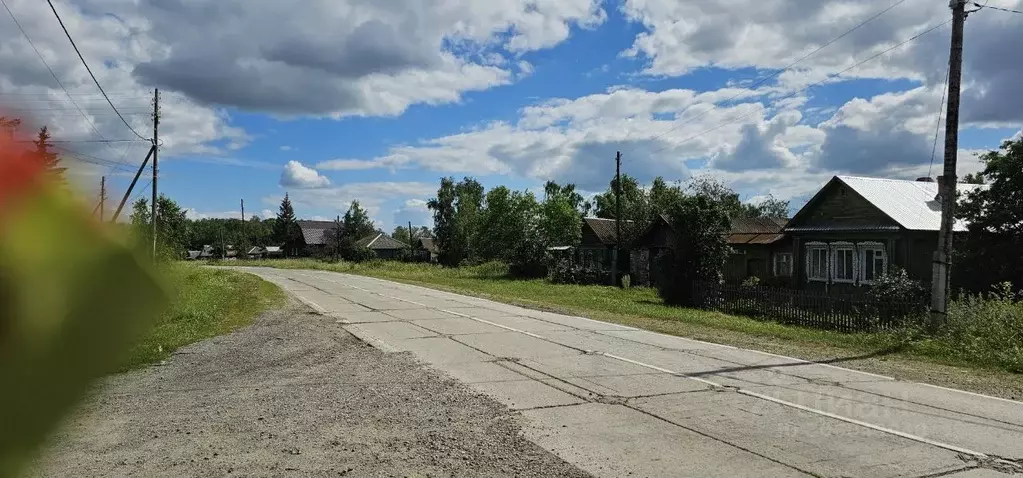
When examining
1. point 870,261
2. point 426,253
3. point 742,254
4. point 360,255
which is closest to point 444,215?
point 426,253

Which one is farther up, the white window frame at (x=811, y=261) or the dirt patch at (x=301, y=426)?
the white window frame at (x=811, y=261)

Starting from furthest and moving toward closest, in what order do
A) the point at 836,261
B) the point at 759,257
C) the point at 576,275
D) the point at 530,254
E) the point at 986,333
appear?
the point at 530,254
the point at 576,275
the point at 759,257
the point at 836,261
the point at 986,333

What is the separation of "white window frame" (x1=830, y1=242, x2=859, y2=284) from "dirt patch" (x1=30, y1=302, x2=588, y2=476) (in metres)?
23.4

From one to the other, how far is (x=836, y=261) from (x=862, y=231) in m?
2.25

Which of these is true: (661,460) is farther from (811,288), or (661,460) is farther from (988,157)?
(811,288)

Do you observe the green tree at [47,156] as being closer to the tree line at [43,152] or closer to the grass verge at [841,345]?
the tree line at [43,152]

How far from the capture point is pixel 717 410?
833cm

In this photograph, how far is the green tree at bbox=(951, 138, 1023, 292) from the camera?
2252 centimetres

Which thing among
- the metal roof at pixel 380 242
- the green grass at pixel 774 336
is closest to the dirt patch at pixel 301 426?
the green grass at pixel 774 336

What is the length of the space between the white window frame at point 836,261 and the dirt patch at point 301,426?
76.7ft

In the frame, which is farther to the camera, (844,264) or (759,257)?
(759,257)

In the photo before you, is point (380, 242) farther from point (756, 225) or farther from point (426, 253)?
point (756, 225)

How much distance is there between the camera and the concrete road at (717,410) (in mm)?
6387

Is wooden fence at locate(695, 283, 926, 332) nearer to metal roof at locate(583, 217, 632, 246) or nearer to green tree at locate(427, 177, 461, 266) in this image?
metal roof at locate(583, 217, 632, 246)
